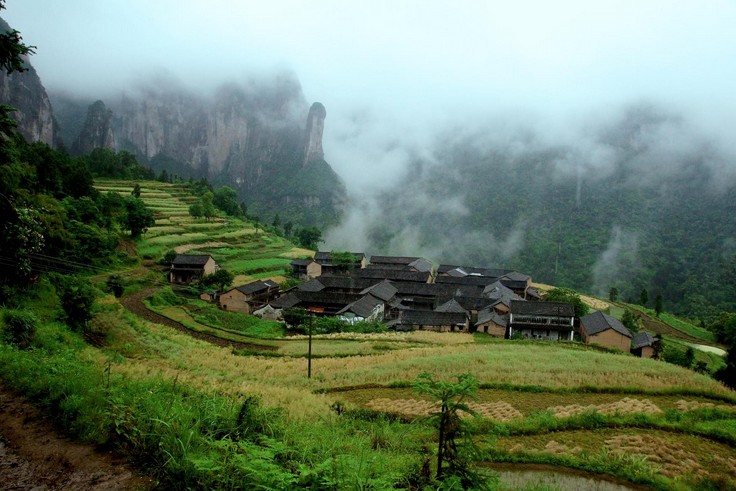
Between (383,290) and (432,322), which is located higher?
(383,290)

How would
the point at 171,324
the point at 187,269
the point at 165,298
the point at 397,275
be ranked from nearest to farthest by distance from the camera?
the point at 171,324 → the point at 165,298 → the point at 187,269 → the point at 397,275

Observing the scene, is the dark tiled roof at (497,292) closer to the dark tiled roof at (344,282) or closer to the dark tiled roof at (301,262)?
the dark tiled roof at (344,282)

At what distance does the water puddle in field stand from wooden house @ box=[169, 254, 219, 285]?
162 ft

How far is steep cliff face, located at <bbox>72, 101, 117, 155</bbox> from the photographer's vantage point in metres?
160

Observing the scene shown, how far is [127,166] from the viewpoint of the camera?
101062 millimetres

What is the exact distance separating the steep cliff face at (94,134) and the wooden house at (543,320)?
168 metres

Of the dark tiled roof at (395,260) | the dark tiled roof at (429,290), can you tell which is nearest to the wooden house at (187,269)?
the dark tiled roof at (429,290)

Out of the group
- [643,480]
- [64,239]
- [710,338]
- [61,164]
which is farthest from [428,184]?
[643,480]

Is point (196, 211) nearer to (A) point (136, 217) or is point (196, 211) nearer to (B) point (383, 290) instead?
(A) point (136, 217)

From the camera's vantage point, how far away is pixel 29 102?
396 ft

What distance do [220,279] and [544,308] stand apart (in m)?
40.2

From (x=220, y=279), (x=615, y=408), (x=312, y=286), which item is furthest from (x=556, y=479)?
(x=312, y=286)

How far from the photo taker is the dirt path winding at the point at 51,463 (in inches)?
197

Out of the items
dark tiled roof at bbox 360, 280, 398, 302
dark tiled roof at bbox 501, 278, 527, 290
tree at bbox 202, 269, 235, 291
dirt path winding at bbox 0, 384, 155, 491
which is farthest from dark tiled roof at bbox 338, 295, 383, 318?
dirt path winding at bbox 0, 384, 155, 491
